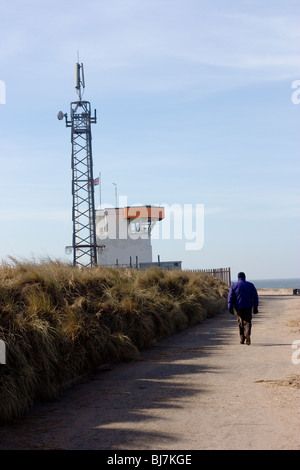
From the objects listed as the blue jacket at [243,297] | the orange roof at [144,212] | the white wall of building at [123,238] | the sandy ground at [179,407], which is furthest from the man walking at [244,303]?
the white wall of building at [123,238]

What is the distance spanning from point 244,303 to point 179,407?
282 inches

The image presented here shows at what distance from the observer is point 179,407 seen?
921 centimetres

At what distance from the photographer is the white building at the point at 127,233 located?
48000 millimetres

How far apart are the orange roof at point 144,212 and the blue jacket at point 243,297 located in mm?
31515

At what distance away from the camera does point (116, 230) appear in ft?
160

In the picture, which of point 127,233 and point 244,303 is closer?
point 244,303

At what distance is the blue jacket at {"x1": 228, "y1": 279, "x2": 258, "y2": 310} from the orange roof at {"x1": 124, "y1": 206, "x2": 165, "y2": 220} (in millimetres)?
31515

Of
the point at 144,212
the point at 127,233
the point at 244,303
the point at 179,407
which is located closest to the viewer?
the point at 179,407

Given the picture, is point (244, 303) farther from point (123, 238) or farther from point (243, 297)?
point (123, 238)

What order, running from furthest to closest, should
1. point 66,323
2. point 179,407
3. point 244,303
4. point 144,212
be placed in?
1. point 144,212
2. point 244,303
3. point 66,323
4. point 179,407

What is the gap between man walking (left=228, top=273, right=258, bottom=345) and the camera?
16.0 m

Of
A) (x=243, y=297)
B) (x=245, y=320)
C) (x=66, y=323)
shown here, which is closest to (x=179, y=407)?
(x=66, y=323)

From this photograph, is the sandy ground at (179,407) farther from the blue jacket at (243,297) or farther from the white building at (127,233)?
the white building at (127,233)
